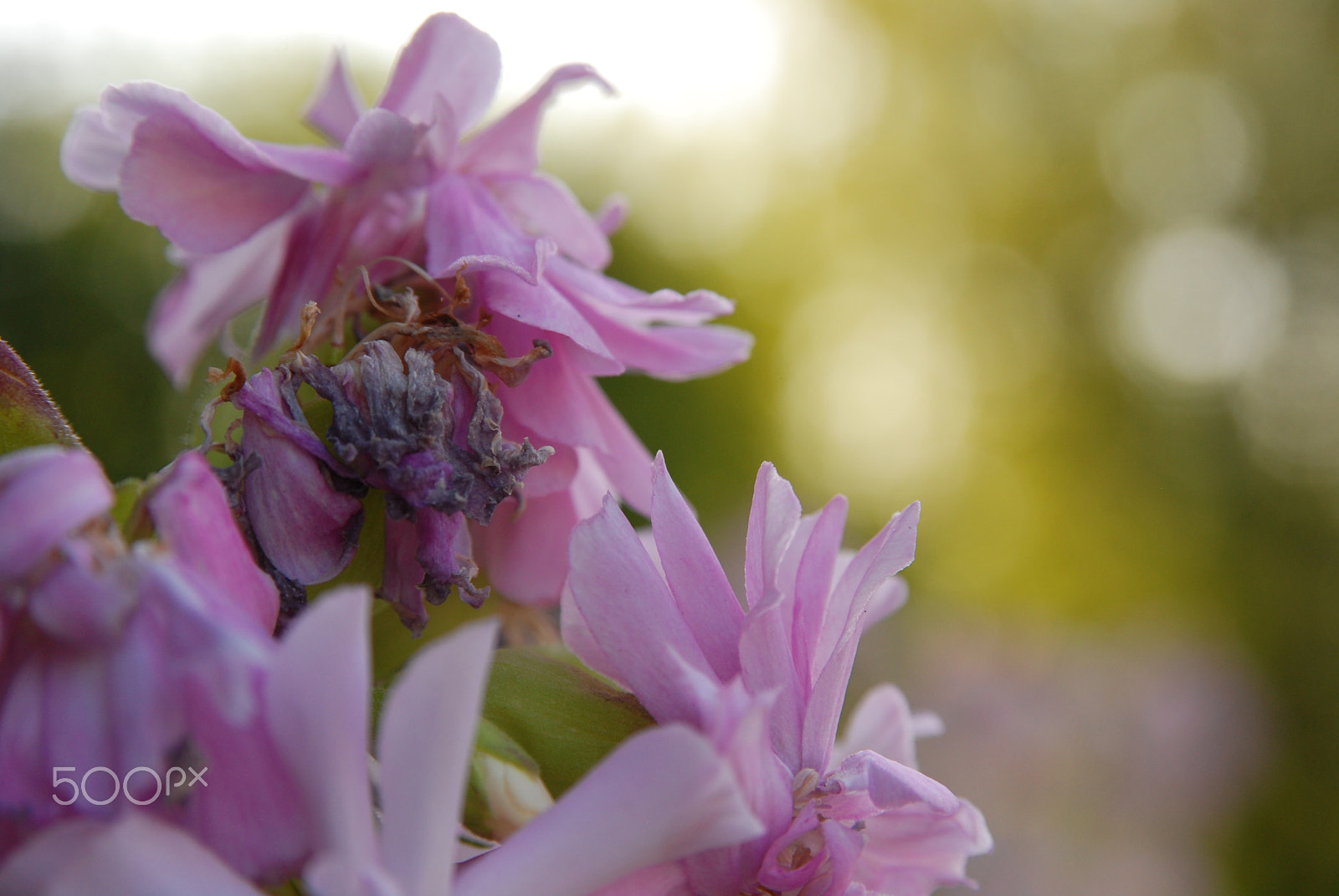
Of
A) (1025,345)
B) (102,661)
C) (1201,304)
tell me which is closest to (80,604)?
(102,661)

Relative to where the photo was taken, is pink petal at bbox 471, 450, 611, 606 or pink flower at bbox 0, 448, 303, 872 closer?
pink flower at bbox 0, 448, 303, 872

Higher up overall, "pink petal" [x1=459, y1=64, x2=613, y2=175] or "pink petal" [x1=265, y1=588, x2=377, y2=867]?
"pink petal" [x1=459, y1=64, x2=613, y2=175]

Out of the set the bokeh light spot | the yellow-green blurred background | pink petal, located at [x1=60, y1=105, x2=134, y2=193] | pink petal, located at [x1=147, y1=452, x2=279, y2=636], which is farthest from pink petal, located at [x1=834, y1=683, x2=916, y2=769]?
the bokeh light spot

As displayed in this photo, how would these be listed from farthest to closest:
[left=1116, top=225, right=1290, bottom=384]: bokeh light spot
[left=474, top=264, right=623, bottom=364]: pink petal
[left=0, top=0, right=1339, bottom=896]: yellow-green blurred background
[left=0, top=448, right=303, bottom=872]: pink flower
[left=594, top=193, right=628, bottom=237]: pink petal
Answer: [left=1116, top=225, right=1290, bottom=384]: bokeh light spot
[left=0, top=0, right=1339, bottom=896]: yellow-green blurred background
[left=594, top=193, right=628, bottom=237]: pink petal
[left=474, top=264, right=623, bottom=364]: pink petal
[left=0, top=448, right=303, bottom=872]: pink flower

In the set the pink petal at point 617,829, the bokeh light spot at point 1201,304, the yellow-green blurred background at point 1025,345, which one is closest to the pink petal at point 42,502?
the pink petal at point 617,829

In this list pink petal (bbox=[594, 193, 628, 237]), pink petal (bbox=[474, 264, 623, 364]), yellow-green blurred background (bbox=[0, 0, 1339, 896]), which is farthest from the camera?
yellow-green blurred background (bbox=[0, 0, 1339, 896])

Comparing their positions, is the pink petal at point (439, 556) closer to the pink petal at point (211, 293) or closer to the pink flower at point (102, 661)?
the pink flower at point (102, 661)

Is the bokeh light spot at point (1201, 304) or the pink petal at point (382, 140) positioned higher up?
the pink petal at point (382, 140)

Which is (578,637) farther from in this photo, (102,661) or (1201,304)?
(1201,304)

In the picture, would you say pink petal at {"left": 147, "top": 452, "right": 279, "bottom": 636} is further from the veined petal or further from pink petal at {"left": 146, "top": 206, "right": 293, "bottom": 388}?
pink petal at {"left": 146, "top": 206, "right": 293, "bottom": 388}
